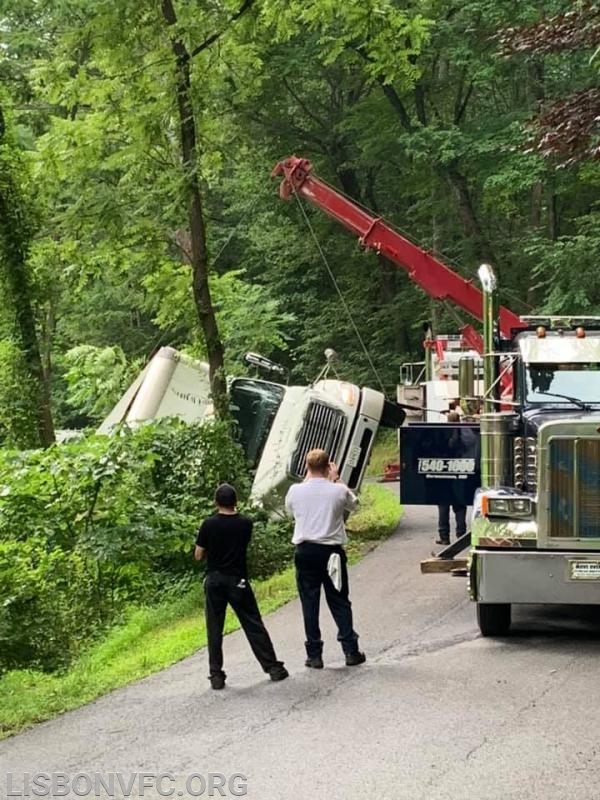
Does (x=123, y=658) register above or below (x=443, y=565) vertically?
below

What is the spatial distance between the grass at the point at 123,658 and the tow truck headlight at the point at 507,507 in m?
3.05

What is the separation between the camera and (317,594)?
9.05 metres

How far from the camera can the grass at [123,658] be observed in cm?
880

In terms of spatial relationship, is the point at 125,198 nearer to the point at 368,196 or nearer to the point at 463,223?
the point at 463,223

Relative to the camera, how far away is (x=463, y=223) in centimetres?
3328

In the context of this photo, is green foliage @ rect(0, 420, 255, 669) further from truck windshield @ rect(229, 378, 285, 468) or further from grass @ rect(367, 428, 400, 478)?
grass @ rect(367, 428, 400, 478)

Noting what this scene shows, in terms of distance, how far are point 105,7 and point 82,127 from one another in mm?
1541

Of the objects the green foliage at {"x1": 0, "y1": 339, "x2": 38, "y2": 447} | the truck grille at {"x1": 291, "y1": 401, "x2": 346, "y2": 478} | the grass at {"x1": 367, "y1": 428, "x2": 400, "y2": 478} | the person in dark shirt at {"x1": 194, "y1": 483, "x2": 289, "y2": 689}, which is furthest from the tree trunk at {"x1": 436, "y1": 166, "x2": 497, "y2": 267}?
the person in dark shirt at {"x1": 194, "y1": 483, "x2": 289, "y2": 689}

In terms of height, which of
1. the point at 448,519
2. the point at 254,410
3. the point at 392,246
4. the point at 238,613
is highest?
the point at 392,246

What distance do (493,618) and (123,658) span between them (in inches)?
139

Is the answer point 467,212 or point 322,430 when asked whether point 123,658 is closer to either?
point 322,430

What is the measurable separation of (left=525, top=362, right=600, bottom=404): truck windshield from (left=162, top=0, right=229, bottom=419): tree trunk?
5387 mm

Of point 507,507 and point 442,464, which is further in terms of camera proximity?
point 442,464

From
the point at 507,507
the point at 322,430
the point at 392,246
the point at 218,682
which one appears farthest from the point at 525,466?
the point at 392,246
